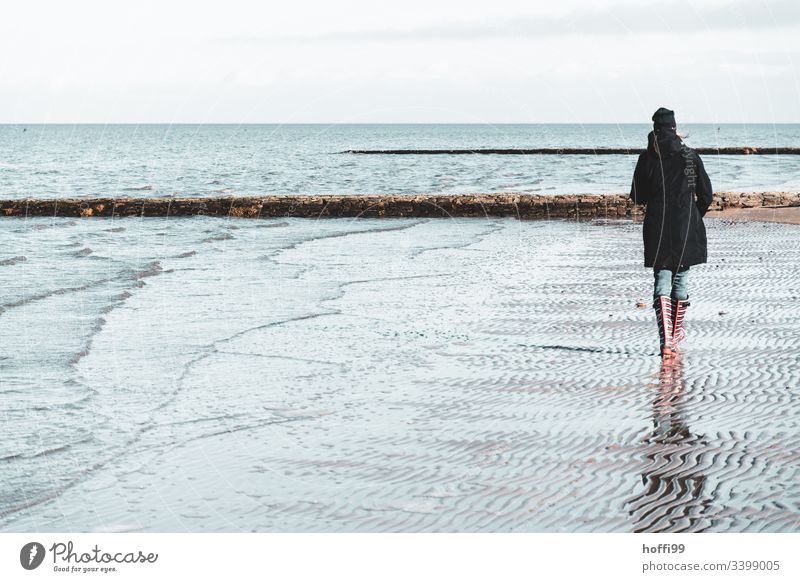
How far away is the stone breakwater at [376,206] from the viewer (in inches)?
1256

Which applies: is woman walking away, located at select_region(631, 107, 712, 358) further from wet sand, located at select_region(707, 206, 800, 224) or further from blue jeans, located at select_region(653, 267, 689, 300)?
wet sand, located at select_region(707, 206, 800, 224)

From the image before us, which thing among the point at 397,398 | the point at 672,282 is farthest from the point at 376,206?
the point at 397,398

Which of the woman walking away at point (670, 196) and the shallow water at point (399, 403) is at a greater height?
the woman walking away at point (670, 196)

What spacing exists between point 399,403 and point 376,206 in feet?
80.5

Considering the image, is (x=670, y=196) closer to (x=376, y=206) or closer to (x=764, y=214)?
(x=764, y=214)

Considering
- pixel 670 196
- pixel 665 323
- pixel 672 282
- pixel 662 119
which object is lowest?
pixel 665 323

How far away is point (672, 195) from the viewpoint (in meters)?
9.69

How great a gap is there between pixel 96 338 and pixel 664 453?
7.20 meters

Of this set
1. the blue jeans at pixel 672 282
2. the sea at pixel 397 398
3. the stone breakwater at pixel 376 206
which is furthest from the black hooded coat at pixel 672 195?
the stone breakwater at pixel 376 206

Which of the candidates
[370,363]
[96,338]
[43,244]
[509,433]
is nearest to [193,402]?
[370,363]

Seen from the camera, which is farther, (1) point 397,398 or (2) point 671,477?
(1) point 397,398

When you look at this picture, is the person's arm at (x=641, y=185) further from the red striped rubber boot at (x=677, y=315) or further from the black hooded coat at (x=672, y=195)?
the red striped rubber boot at (x=677, y=315)

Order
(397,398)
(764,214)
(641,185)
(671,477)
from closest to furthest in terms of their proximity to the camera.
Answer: (671,477), (397,398), (641,185), (764,214)

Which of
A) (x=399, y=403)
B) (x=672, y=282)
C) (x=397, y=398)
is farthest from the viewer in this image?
(x=672, y=282)
